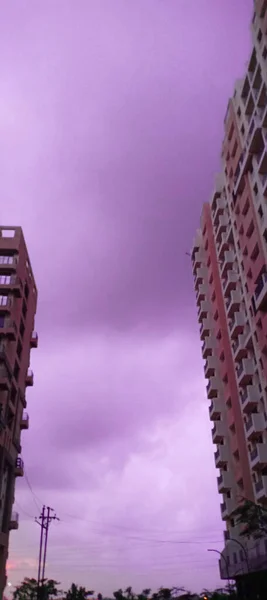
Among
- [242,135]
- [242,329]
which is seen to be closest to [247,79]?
[242,135]

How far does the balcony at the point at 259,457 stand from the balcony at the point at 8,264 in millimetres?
36729

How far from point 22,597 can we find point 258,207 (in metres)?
82.1

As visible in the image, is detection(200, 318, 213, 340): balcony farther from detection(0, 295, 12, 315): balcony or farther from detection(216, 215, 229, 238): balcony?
detection(0, 295, 12, 315): balcony

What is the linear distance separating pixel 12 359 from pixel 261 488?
33.1 metres

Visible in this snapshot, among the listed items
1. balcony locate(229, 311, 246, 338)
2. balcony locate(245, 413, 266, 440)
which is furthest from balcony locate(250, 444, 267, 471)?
balcony locate(229, 311, 246, 338)

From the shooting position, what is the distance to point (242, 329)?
183 ft

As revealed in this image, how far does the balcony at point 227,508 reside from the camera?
186 feet

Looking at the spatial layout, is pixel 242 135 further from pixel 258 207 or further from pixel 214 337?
pixel 214 337

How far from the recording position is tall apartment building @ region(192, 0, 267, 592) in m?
47.0

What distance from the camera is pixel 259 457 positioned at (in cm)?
4684

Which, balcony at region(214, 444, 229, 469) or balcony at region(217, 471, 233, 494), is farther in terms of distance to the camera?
balcony at region(214, 444, 229, 469)

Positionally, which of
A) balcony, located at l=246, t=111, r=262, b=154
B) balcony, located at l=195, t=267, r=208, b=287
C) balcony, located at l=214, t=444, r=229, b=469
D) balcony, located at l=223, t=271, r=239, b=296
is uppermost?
balcony, located at l=195, t=267, r=208, b=287

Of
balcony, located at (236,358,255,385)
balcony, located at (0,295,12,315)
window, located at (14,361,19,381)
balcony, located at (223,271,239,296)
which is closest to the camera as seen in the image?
balcony, located at (236,358,255,385)

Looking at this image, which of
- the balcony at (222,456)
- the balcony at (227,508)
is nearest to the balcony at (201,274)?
the balcony at (222,456)
